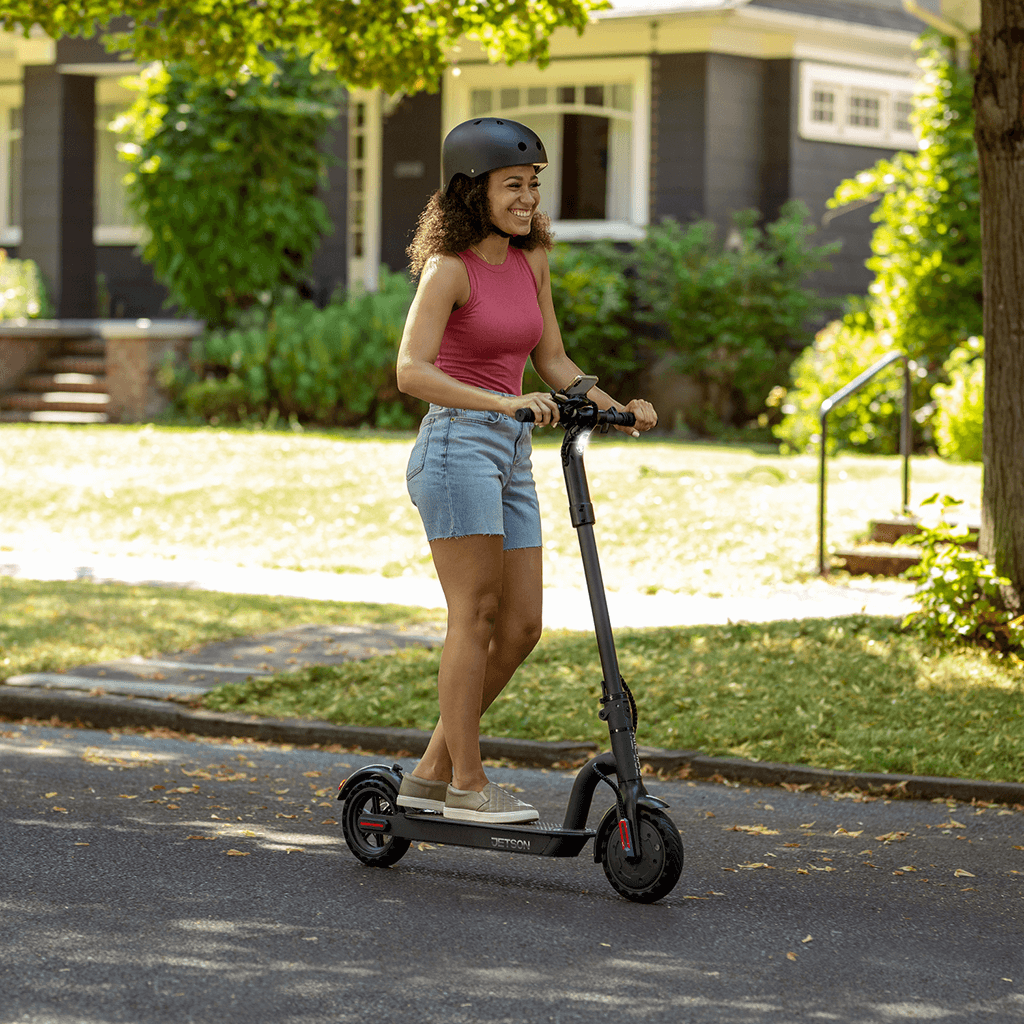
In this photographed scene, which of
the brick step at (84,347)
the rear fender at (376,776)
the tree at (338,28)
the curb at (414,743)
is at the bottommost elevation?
the curb at (414,743)

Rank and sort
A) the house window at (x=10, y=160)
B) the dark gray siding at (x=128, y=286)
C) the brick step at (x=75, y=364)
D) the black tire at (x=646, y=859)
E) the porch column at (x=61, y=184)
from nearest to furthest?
1. the black tire at (x=646, y=859)
2. the brick step at (x=75, y=364)
3. the porch column at (x=61, y=184)
4. the dark gray siding at (x=128, y=286)
5. the house window at (x=10, y=160)

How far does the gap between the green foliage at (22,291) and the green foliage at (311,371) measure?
11.2 feet

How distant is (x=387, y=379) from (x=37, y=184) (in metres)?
6.83

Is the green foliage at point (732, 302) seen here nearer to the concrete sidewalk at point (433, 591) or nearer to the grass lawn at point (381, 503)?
the grass lawn at point (381, 503)

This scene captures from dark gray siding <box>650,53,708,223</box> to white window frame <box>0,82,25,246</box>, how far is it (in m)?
9.60

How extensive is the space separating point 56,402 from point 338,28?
399 inches

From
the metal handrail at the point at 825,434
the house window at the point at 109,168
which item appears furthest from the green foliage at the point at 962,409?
the house window at the point at 109,168

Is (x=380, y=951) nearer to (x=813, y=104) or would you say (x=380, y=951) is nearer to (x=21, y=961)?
(x=21, y=961)

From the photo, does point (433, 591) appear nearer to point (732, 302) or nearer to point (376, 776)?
point (376, 776)

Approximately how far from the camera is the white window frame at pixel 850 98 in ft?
67.1

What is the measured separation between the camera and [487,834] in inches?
195

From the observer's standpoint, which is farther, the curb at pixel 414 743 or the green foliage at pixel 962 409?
the green foliage at pixel 962 409

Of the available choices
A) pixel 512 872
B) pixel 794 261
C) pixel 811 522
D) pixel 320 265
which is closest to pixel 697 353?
pixel 794 261

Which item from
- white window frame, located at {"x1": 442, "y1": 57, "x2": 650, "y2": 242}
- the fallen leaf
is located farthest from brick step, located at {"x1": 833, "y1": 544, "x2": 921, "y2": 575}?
white window frame, located at {"x1": 442, "y1": 57, "x2": 650, "y2": 242}
